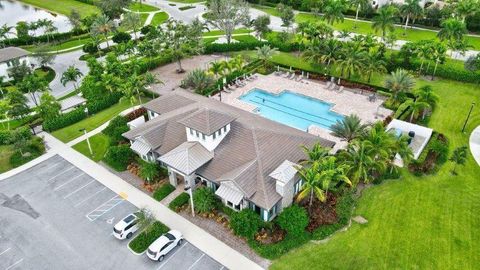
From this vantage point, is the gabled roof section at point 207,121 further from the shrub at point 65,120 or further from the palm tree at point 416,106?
the palm tree at point 416,106

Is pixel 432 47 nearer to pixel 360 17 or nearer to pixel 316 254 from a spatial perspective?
pixel 360 17

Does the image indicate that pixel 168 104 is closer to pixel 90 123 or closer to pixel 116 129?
pixel 116 129

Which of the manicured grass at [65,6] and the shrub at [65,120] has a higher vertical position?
the manicured grass at [65,6]

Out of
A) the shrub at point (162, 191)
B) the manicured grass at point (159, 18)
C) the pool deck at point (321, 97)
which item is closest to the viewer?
the shrub at point (162, 191)

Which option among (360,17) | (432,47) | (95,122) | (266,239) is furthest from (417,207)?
(360,17)

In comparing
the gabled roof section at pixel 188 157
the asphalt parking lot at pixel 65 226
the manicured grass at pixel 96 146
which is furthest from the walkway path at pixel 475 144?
the manicured grass at pixel 96 146
